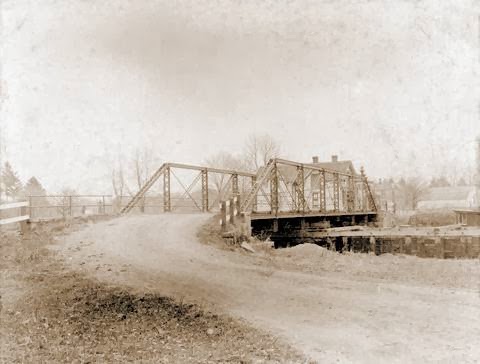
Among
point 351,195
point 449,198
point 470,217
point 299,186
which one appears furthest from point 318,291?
point 449,198

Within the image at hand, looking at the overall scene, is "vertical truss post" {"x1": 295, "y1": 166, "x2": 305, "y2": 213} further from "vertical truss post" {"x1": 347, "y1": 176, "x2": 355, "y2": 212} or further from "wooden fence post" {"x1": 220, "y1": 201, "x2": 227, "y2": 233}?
"vertical truss post" {"x1": 347, "y1": 176, "x2": 355, "y2": 212}

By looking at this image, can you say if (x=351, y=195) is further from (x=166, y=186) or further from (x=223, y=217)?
(x=223, y=217)

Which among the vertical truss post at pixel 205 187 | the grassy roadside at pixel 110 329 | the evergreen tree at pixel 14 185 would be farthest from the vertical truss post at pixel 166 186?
the evergreen tree at pixel 14 185

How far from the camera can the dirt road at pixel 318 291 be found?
204 inches

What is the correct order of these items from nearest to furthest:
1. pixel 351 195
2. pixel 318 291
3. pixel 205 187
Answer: pixel 318 291, pixel 205 187, pixel 351 195

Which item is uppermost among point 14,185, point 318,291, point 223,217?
point 14,185

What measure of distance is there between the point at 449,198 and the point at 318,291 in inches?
3301

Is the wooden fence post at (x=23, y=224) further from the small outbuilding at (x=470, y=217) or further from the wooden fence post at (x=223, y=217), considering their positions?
the small outbuilding at (x=470, y=217)

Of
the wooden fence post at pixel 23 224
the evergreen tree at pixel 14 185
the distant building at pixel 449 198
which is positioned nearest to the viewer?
the wooden fence post at pixel 23 224

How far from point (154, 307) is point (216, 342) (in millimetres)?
1763

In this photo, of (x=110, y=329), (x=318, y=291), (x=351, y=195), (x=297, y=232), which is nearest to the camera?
(x=110, y=329)

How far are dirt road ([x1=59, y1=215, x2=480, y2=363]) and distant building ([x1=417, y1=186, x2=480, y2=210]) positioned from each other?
7495 centimetres

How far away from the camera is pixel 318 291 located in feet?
25.0

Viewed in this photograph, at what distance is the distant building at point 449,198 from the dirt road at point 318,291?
74947 millimetres
